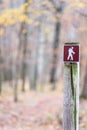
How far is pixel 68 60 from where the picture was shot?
5445 millimetres

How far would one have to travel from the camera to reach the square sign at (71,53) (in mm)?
5430

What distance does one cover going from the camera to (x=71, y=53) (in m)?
5.44

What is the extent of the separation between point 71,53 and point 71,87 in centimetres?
54

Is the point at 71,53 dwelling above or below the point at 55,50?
above

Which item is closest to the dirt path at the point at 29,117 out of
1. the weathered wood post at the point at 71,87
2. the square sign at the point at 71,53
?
the weathered wood post at the point at 71,87

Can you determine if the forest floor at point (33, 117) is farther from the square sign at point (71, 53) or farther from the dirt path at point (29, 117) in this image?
the square sign at point (71, 53)

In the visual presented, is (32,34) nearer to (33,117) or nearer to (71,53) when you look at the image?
(33,117)

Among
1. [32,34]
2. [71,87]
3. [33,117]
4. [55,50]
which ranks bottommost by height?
[33,117]

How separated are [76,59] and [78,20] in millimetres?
15729

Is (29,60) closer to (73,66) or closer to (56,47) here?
(56,47)

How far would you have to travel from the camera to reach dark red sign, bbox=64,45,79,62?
17.8ft

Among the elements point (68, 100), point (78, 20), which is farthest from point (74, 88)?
point (78, 20)

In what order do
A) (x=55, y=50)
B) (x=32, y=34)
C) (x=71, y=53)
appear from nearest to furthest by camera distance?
(x=71, y=53) → (x=55, y=50) → (x=32, y=34)

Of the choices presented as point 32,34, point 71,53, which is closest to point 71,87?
point 71,53
